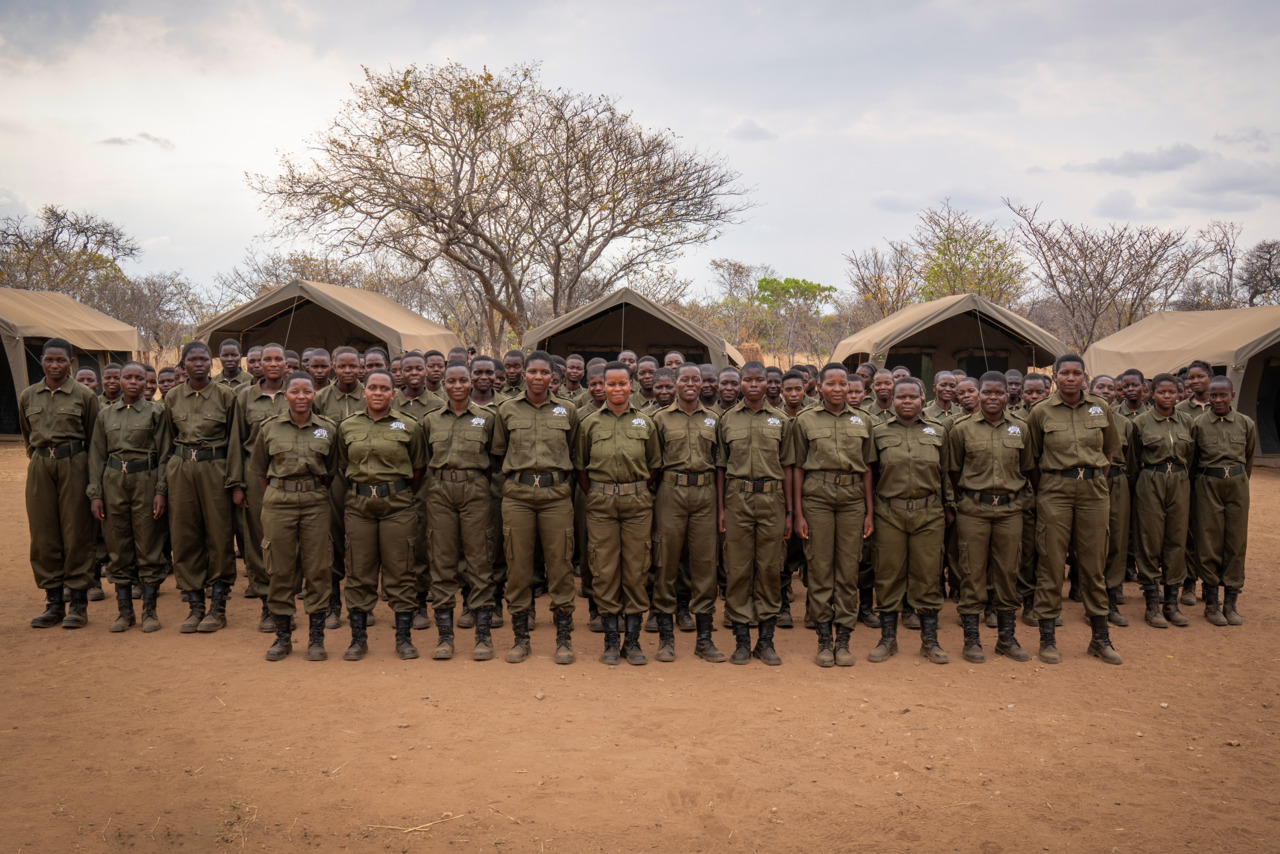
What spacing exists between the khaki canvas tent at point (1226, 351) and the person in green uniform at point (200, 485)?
13896 millimetres

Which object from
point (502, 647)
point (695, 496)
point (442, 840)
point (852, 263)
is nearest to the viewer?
point (442, 840)

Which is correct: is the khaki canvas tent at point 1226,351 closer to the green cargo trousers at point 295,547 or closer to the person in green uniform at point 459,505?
the person in green uniform at point 459,505

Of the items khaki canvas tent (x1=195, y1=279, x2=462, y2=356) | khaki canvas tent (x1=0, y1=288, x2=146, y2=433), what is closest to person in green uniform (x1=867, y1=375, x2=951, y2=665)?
khaki canvas tent (x1=195, y1=279, x2=462, y2=356)

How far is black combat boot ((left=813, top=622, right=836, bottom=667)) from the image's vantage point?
5098 millimetres

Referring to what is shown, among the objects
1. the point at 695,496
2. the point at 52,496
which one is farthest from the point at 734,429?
the point at 52,496

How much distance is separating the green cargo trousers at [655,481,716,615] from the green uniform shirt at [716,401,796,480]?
0.18m

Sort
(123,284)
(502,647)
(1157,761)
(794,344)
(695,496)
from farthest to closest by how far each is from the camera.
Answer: (794,344)
(123,284)
(502,647)
(695,496)
(1157,761)

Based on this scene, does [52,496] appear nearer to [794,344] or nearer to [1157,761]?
[1157,761]

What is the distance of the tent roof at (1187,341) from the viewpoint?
13.0 metres

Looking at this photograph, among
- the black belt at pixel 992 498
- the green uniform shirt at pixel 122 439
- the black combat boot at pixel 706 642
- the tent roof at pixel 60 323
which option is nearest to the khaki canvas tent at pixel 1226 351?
the black belt at pixel 992 498

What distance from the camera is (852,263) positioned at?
26031mm

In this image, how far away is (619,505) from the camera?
5062mm

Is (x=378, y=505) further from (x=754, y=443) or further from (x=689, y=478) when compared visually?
(x=754, y=443)

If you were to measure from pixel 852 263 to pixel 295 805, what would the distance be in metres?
24.8
